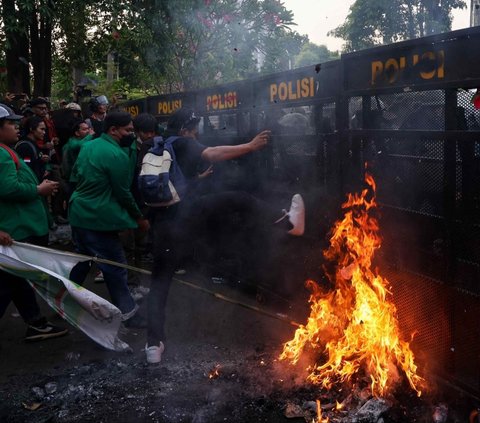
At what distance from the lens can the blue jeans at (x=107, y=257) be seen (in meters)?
5.08

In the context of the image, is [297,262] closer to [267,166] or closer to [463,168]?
[267,166]

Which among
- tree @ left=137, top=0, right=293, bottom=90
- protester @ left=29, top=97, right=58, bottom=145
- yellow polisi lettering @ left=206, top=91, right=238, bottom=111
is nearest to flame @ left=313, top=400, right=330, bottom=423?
yellow polisi lettering @ left=206, top=91, right=238, bottom=111

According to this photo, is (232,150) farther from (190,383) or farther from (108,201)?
(190,383)

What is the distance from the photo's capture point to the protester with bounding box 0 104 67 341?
4617 millimetres

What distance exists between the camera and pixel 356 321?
4.01 metres

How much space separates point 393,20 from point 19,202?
54.0 ft

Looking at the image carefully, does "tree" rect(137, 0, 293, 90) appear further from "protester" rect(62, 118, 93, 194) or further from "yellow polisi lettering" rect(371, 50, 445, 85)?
"yellow polisi lettering" rect(371, 50, 445, 85)

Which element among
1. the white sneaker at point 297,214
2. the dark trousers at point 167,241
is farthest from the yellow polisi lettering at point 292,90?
the dark trousers at point 167,241

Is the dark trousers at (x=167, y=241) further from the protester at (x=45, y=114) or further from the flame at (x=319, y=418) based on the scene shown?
the protester at (x=45, y=114)

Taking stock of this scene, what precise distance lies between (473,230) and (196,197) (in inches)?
94.8

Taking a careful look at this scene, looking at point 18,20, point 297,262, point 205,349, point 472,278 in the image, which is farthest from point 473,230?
point 18,20

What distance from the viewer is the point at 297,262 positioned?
17.0ft

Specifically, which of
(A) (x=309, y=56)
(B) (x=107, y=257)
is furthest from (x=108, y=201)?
(A) (x=309, y=56)

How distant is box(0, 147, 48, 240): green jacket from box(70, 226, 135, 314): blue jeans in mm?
374
